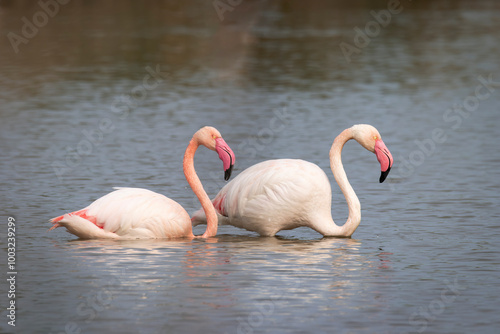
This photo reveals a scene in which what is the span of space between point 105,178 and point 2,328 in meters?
6.06

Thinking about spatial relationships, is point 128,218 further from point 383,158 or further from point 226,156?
point 383,158

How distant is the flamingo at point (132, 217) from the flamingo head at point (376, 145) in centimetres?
136

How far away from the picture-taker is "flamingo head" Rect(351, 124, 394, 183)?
36.4ft

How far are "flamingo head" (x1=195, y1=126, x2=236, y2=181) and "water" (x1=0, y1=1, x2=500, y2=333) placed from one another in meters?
0.76

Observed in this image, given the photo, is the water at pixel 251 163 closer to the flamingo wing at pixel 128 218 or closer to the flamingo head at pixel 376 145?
the flamingo wing at pixel 128 218

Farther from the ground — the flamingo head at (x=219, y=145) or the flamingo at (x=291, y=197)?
the flamingo head at (x=219, y=145)

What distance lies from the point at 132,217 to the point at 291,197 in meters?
1.56

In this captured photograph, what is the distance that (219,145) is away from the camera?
35.6ft

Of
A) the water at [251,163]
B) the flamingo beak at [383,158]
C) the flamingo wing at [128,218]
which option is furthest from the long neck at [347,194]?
the flamingo wing at [128,218]

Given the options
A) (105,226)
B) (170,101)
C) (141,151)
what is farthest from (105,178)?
(170,101)

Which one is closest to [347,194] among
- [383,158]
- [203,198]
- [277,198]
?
[383,158]

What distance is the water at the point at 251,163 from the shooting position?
8375mm

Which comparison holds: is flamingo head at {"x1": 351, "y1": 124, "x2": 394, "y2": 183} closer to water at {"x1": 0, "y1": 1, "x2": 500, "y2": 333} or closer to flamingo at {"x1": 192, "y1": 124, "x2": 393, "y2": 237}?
flamingo at {"x1": 192, "y1": 124, "x2": 393, "y2": 237}

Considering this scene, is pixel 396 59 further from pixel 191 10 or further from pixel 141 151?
pixel 191 10
